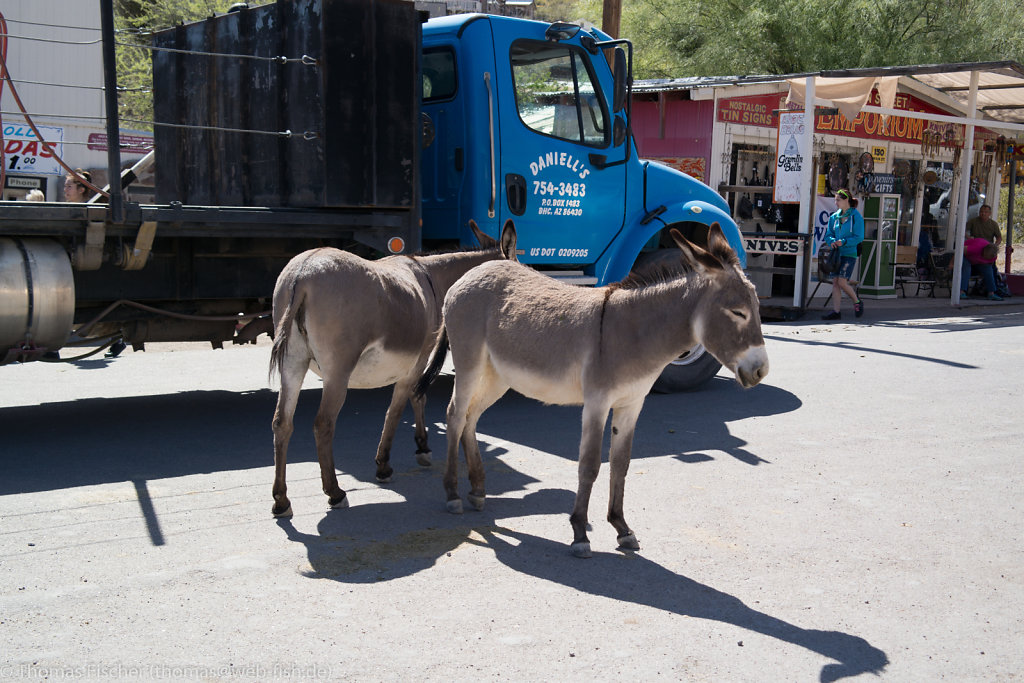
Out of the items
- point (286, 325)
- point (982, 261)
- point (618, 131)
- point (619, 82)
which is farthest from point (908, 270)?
point (286, 325)

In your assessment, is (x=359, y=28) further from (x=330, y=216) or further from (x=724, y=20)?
(x=724, y=20)

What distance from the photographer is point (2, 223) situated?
5.96 metres

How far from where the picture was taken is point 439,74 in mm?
8086

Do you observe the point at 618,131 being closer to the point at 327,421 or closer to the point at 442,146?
the point at 442,146

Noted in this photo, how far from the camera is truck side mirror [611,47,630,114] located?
8.16 m

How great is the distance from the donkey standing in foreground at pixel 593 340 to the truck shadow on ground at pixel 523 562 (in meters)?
0.18

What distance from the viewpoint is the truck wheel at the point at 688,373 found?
8.94 metres

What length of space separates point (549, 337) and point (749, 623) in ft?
5.59

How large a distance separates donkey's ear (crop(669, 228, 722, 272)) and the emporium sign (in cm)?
1327

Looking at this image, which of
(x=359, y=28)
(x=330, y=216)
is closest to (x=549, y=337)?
(x=330, y=216)

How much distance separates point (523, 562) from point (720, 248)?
1.80 m

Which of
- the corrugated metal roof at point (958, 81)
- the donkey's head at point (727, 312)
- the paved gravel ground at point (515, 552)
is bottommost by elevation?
the paved gravel ground at point (515, 552)

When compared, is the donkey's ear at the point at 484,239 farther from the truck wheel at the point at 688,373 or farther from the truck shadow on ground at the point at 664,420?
the truck wheel at the point at 688,373

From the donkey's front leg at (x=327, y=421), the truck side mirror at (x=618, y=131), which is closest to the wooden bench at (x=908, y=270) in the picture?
the truck side mirror at (x=618, y=131)
